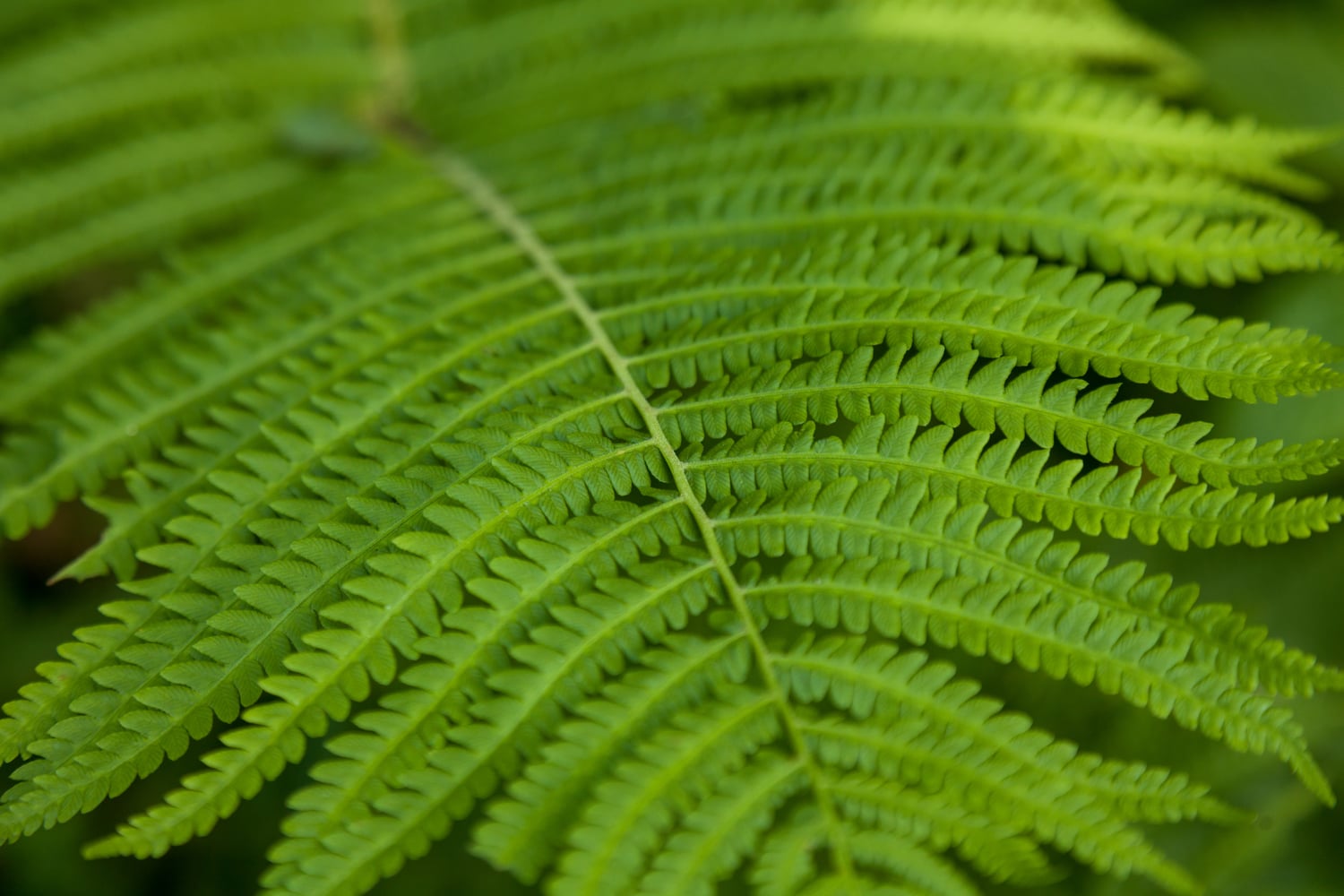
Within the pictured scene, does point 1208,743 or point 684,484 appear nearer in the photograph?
point 684,484

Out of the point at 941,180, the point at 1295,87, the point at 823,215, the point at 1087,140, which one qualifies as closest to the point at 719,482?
the point at 823,215

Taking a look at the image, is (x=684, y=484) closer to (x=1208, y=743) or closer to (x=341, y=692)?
(x=341, y=692)

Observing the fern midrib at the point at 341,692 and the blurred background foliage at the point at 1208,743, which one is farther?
the blurred background foliage at the point at 1208,743

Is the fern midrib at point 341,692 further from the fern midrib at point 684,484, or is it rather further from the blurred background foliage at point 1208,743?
the blurred background foliage at point 1208,743

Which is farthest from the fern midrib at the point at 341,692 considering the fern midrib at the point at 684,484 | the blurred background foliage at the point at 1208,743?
the blurred background foliage at the point at 1208,743

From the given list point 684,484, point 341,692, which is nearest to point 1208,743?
point 684,484

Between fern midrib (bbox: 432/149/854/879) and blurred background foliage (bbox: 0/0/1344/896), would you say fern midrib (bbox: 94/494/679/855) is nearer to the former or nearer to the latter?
fern midrib (bbox: 432/149/854/879)
